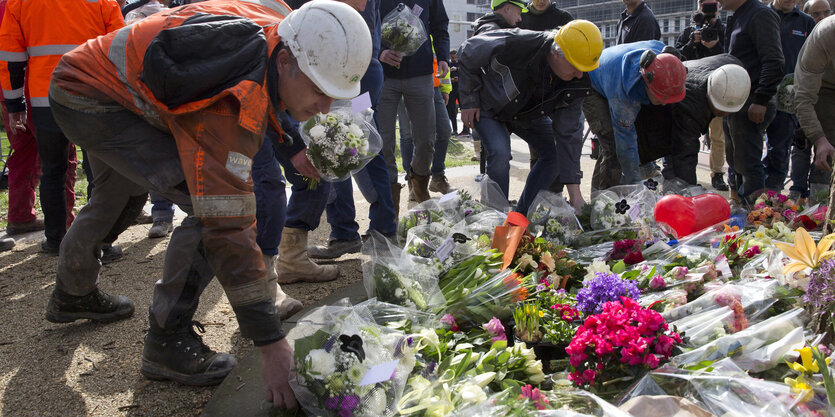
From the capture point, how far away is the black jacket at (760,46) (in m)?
4.78

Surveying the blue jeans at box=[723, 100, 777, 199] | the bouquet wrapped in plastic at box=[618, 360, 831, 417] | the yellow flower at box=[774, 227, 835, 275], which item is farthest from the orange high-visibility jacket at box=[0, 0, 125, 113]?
the blue jeans at box=[723, 100, 777, 199]

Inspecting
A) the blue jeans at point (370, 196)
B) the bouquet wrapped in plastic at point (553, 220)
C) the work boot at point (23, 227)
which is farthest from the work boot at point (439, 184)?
the work boot at point (23, 227)

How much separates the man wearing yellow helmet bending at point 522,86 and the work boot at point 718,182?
297 cm

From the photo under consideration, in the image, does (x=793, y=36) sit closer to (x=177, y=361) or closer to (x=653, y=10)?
(x=177, y=361)

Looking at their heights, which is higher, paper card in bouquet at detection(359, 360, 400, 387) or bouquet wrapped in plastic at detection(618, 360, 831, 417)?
paper card in bouquet at detection(359, 360, 400, 387)

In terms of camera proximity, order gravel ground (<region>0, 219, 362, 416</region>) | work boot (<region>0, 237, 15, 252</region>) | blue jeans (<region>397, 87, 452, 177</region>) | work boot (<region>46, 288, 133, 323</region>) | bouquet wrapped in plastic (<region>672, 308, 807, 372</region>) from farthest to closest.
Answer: blue jeans (<region>397, 87, 452, 177</region>)
work boot (<region>0, 237, 15, 252</region>)
work boot (<region>46, 288, 133, 323</region>)
gravel ground (<region>0, 219, 362, 416</region>)
bouquet wrapped in plastic (<region>672, 308, 807, 372</region>)

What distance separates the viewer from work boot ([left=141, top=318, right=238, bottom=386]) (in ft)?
7.80

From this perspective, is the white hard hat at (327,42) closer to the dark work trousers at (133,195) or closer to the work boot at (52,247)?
the dark work trousers at (133,195)

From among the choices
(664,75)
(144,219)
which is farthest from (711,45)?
(144,219)

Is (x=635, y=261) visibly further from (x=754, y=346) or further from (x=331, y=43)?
(x=331, y=43)

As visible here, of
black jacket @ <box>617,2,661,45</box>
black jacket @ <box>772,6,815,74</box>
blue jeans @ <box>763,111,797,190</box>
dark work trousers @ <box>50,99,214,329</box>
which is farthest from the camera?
black jacket @ <box>617,2,661,45</box>

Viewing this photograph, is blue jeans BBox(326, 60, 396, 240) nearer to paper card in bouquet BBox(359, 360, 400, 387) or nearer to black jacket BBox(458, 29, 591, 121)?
black jacket BBox(458, 29, 591, 121)

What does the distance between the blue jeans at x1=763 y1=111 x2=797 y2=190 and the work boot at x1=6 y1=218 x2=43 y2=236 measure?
6.00 m

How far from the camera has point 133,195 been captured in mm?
2660
